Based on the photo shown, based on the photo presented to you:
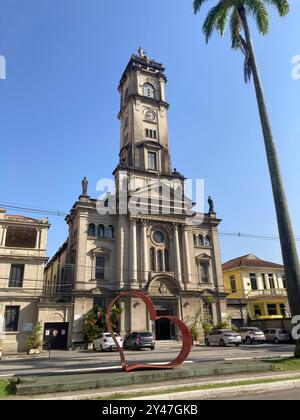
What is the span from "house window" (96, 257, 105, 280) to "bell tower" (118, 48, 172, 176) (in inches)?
501

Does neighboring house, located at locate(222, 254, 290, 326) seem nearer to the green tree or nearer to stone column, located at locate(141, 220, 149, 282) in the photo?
stone column, located at locate(141, 220, 149, 282)

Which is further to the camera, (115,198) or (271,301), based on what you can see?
(271,301)

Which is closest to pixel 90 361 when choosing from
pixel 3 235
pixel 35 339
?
pixel 35 339

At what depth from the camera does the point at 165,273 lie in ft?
129

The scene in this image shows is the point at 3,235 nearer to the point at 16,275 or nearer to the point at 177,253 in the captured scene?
the point at 16,275

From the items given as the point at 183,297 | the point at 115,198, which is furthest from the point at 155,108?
the point at 183,297

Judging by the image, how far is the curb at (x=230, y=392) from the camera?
829 centimetres

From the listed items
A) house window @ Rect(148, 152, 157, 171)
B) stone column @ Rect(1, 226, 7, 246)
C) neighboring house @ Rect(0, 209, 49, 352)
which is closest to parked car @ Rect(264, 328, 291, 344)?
neighboring house @ Rect(0, 209, 49, 352)

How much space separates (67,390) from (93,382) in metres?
0.77

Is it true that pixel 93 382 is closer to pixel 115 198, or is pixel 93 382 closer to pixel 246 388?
pixel 246 388

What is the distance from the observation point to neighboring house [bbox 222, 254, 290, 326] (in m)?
44.4

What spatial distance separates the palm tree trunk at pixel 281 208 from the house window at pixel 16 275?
1014 inches

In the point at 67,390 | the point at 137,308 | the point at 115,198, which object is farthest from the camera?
the point at 115,198

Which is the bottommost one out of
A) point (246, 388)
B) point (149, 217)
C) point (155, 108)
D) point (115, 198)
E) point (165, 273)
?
point (246, 388)
